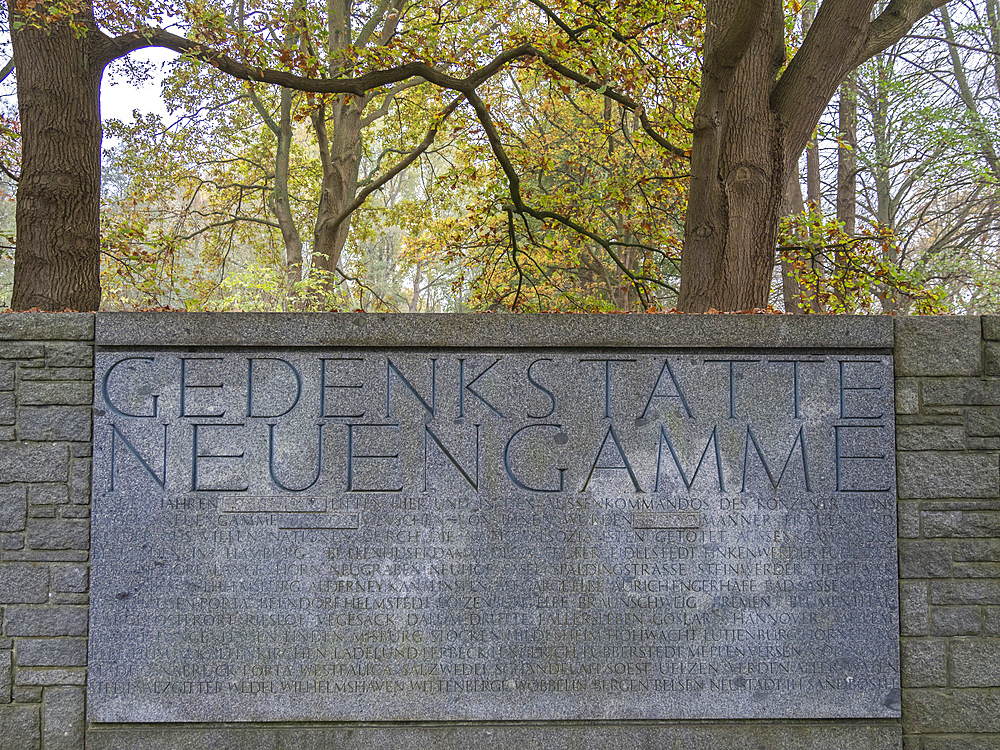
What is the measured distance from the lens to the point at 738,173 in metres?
5.56

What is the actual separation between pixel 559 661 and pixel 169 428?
7.19 feet

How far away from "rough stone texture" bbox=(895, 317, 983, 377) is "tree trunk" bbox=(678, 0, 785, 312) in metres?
1.96

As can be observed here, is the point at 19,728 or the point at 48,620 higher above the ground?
the point at 48,620

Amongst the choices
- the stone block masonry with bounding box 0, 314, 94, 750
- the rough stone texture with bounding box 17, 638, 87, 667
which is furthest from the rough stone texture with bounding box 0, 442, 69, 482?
the rough stone texture with bounding box 17, 638, 87, 667

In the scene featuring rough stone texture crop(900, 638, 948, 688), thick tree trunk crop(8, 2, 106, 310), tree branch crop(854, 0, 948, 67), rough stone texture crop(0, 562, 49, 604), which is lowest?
rough stone texture crop(900, 638, 948, 688)

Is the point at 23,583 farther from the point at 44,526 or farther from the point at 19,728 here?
the point at 19,728

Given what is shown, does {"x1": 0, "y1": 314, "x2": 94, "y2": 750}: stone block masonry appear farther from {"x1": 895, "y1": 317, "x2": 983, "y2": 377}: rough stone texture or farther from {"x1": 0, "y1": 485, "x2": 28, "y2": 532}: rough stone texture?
{"x1": 895, "y1": 317, "x2": 983, "y2": 377}: rough stone texture

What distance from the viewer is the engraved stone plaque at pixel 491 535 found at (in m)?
3.41

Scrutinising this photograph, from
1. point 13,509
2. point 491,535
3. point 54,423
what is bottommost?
point 491,535

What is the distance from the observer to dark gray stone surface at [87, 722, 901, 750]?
11.1 ft

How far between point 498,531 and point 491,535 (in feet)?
0.13

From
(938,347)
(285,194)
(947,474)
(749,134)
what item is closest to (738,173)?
Result: (749,134)

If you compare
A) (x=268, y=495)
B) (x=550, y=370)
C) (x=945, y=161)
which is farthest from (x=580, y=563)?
(x=945, y=161)

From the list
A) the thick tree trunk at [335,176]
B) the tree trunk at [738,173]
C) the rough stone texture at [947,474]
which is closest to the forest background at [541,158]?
the thick tree trunk at [335,176]
